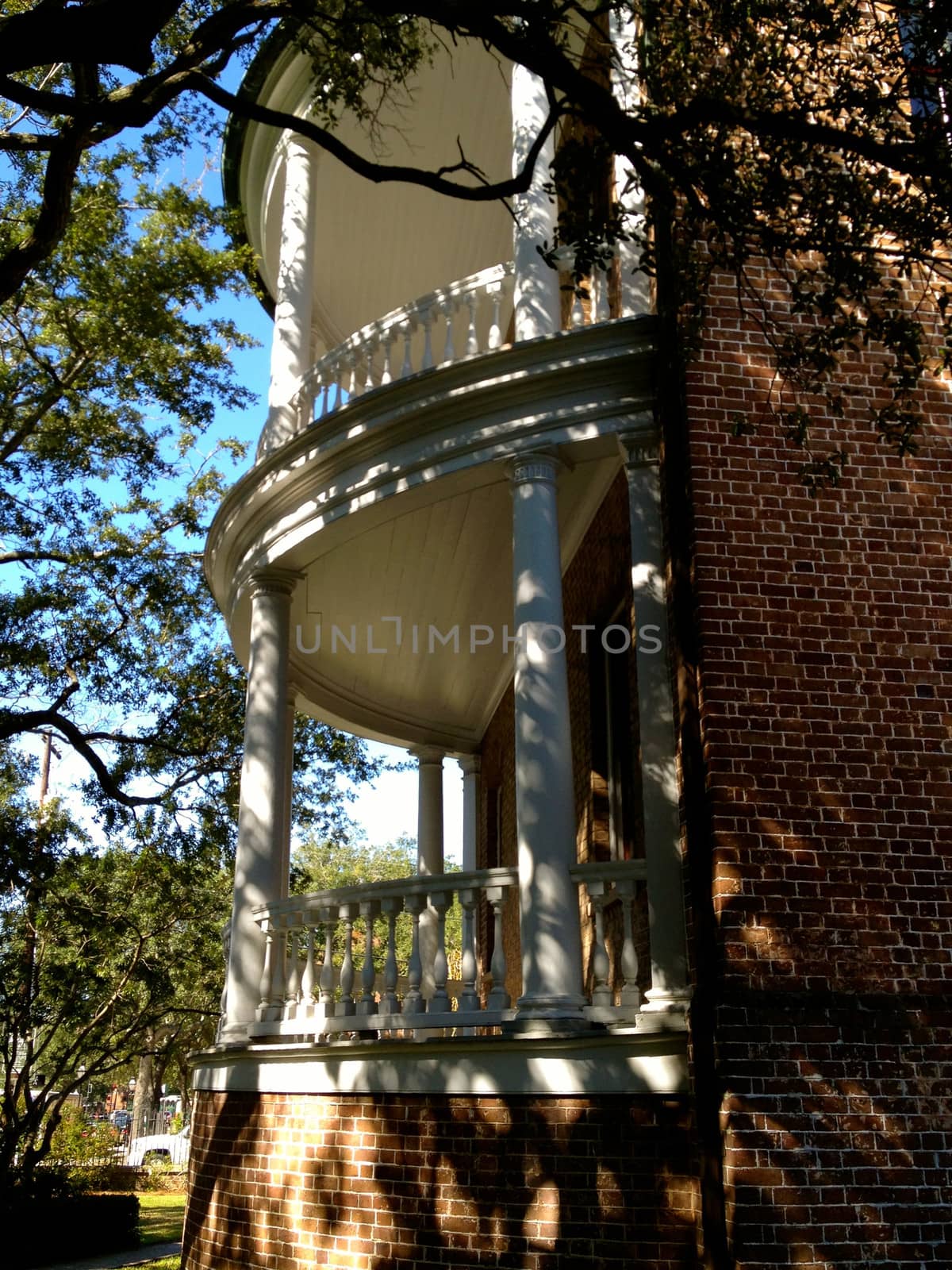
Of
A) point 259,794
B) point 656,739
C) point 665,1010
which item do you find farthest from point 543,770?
point 259,794

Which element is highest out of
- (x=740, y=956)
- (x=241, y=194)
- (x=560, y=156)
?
(x=241, y=194)

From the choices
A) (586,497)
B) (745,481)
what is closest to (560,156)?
(745,481)

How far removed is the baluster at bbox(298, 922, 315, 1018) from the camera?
7.91 m

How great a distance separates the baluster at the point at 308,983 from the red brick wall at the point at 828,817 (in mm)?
3355

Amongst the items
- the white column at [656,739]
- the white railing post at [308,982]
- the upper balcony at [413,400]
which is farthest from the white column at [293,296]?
the white railing post at [308,982]

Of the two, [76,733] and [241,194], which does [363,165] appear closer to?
[241,194]

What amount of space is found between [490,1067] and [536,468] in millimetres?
3627

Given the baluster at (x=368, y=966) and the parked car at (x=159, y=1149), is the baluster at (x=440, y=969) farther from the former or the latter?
the parked car at (x=159, y=1149)

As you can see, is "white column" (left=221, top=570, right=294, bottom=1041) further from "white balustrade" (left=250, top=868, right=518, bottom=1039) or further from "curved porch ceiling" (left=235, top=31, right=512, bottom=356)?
"curved porch ceiling" (left=235, top=31, right=512, bottom=356)

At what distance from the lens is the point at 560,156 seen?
6.35 metres

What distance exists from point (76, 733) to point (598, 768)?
28.0 ft

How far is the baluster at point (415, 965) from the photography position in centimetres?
710

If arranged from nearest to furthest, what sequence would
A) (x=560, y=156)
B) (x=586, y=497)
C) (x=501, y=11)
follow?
1. (x=501, y=11)
2. (x=560, y=156)
3. (x=586, y=497)

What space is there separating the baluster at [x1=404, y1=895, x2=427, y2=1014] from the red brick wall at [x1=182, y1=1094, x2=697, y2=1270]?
24.7 inches
